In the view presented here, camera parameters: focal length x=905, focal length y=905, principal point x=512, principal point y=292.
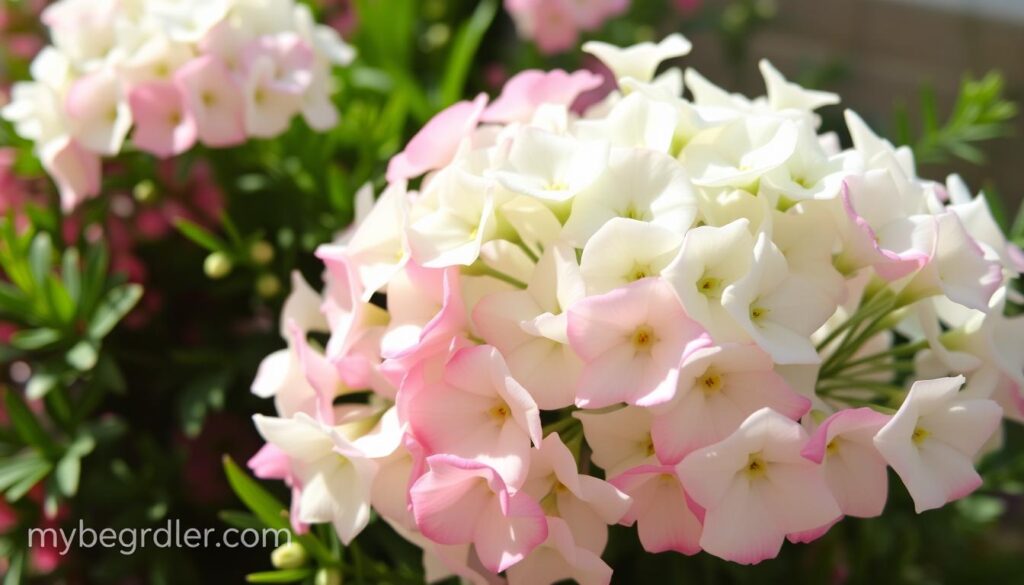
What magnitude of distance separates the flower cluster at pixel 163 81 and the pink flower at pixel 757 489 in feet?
1.30

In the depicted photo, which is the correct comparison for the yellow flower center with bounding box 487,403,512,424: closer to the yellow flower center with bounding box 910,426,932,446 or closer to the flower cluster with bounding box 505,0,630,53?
the yellow flower center with bounding box 910,426,932,446

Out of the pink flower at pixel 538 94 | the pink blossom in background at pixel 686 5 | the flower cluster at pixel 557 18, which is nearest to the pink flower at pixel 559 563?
the pink flower at pixel 538 94

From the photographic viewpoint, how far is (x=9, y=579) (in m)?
0.61

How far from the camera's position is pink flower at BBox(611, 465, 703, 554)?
429 mm

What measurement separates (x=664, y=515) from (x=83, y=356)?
16.8 inches

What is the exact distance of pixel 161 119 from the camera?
632 millimetres

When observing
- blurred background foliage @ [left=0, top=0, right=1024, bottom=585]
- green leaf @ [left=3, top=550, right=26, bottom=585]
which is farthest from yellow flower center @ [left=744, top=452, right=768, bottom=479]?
green leaf @ [left=3, top=550, right=26, bottom=585]

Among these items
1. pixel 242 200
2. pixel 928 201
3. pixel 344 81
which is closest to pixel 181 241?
pixel 242 200

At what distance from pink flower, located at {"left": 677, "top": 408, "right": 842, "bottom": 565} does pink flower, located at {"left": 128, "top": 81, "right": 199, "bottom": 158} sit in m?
0.42

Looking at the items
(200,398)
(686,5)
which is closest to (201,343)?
(200,398)

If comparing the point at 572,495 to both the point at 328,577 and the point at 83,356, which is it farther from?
the point at 83,356

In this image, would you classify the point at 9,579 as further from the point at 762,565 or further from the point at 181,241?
the point at 762,565

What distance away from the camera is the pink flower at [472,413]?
1.33ft

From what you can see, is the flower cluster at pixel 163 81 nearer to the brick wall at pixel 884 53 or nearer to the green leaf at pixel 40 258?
the green leaf at pixel 40 258
